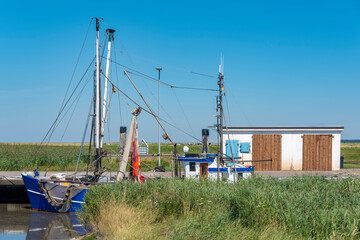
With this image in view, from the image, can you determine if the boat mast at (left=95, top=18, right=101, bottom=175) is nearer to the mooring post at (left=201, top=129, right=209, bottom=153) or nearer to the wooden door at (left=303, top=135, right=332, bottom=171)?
the mooring post at (left=201, top=129, right=209, bottom=153)

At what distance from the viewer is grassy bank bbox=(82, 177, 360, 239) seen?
36.9 ft

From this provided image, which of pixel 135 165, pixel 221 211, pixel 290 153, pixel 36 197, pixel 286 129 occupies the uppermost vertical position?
pixel 286 129

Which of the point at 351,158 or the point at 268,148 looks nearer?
the point at 268,148

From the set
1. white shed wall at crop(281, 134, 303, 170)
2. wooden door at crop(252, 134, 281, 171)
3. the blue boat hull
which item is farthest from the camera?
white shed wall at crop(281, 134, 303, 170)

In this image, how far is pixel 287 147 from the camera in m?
31.8

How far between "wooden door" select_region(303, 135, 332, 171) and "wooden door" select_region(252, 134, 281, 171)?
205cm

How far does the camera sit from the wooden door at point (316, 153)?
3186 centimetres

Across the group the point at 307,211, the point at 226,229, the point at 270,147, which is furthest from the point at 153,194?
the point at 270,147

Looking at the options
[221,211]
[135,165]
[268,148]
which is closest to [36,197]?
[135,165]

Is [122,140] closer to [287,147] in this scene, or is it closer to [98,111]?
[98,111]

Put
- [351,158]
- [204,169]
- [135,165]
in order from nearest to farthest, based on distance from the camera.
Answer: [135,165], [204,169], [351,158]

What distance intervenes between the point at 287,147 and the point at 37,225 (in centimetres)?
1915

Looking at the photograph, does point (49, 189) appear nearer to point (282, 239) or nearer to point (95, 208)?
point (95, 208)

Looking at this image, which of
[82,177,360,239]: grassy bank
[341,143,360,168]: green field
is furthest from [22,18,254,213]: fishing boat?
[341,143,360,168]: green field
